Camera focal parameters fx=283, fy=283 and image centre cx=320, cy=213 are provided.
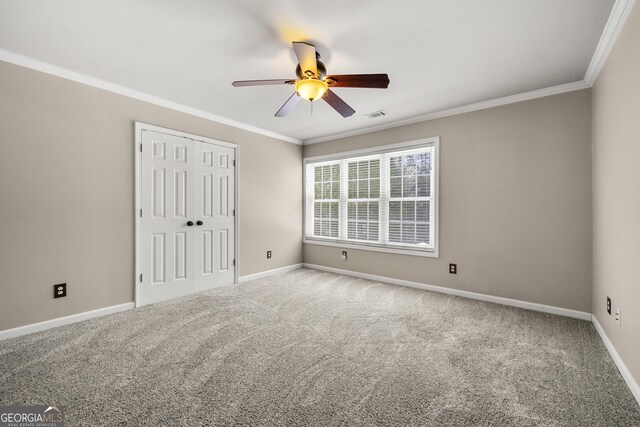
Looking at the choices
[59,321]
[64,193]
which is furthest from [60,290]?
[64,193]

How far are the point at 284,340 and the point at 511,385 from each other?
1.70 m

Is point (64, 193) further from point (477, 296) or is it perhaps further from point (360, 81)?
point (477, 296)

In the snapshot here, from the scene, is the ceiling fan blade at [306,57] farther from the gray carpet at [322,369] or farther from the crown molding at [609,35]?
the gray carpet at [322,369]

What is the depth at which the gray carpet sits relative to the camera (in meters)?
1.61

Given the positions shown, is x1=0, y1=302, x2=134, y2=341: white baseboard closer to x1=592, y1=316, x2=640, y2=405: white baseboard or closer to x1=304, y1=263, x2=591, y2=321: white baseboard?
x1=304, y1=263, x2=591, y2=321: white baseboard

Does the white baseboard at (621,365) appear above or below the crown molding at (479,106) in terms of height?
below

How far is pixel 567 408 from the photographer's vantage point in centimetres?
165

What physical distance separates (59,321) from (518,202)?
16.5 feet

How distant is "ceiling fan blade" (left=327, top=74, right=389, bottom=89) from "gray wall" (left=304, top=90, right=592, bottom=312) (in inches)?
80.6

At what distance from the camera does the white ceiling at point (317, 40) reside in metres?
1.91

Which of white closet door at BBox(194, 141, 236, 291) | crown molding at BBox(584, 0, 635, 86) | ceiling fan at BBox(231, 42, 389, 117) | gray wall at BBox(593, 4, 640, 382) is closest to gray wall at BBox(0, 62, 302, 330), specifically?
white closet door at BBox(194, 141, 236, 291)

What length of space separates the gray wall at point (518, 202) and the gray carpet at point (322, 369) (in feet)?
1.48

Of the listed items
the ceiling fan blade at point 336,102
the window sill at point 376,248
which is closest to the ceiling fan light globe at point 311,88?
the ceiling fan blade at point 336,102

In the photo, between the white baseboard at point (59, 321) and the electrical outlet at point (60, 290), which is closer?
the white baseboard at point (59, 321)
